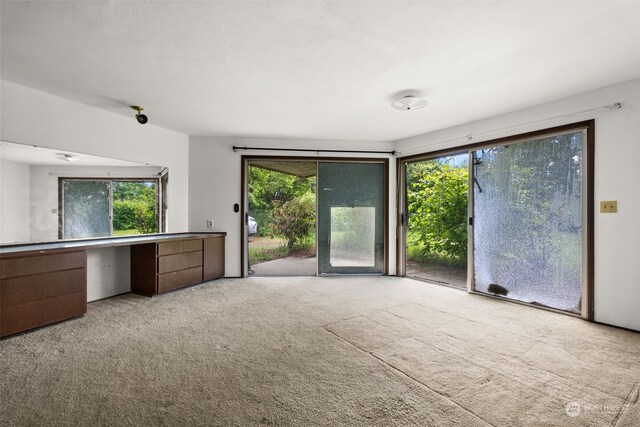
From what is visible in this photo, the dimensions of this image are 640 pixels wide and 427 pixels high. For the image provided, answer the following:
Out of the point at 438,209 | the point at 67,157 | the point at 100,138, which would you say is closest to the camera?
the point at 67,157

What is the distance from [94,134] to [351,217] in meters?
3.78

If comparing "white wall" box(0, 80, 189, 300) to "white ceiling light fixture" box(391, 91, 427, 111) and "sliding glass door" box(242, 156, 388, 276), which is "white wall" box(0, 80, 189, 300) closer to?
"sliding glass door" box(242, 156, 388, 276)

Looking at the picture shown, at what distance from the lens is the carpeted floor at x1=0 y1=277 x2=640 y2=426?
1.55 metres

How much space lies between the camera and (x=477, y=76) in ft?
8.45

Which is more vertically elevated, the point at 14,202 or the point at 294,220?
the point at 14,202

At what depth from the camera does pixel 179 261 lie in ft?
12.9

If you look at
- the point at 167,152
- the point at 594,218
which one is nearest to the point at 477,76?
the point at 594,218

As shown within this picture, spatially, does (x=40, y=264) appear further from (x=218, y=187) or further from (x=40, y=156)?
(x=218, y=187)

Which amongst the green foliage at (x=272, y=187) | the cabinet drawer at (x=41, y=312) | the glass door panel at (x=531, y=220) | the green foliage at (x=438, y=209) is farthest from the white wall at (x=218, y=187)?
the glass door panel at (x=531, y=220)

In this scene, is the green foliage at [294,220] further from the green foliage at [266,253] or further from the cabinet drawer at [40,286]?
the cabinet drawer at [40,286]

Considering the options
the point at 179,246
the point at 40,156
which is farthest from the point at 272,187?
A: the point at 40,156

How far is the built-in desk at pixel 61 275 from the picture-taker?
2.44m

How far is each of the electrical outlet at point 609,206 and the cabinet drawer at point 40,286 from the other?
537 centimetres

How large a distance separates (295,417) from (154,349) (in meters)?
1.42
